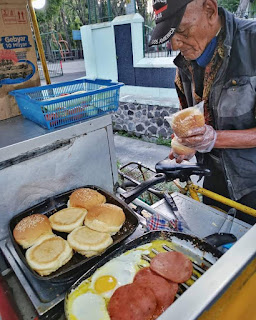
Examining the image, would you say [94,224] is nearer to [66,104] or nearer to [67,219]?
[67,219]

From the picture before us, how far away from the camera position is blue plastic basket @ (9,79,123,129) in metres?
1.54

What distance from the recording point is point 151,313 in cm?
98

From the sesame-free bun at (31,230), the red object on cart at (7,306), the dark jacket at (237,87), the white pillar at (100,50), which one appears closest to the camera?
the red object on cart at (7,306)

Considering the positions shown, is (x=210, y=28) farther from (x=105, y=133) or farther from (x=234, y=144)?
(x=105, y=133)

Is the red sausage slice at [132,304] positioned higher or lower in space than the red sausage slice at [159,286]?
higher

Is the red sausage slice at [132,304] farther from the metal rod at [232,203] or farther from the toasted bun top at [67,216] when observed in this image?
the metal rod at [232,203]

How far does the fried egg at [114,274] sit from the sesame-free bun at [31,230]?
39 cm

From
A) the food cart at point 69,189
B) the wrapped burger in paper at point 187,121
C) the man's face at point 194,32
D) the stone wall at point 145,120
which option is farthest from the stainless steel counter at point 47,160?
the stone wall at point 145,120

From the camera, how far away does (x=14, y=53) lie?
74.4 inches

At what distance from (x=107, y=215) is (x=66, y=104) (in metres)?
0.73

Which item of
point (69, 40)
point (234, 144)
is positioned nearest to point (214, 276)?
point (234, 144)

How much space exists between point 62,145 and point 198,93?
4.68 ft

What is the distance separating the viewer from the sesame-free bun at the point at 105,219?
1389 mm

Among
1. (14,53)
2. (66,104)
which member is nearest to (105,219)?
(66,104)
